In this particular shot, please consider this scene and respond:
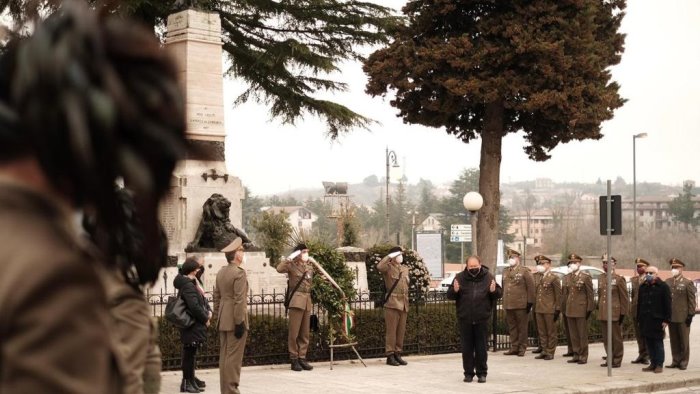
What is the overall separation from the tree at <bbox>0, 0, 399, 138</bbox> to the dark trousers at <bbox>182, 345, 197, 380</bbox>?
14.7 metres

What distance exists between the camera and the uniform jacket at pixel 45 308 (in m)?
1.45

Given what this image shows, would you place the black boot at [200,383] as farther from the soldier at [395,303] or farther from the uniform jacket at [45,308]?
the uniform jacket at [45,308]

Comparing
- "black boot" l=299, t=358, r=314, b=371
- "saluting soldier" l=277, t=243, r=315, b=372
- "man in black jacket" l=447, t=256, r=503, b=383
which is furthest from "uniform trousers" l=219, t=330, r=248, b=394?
"man in black jacket" l=447, t=256, r=503, b=383

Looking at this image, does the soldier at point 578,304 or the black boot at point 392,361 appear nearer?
the black boot at point 392,361

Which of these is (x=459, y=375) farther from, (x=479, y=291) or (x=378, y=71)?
(x=378, y=71)

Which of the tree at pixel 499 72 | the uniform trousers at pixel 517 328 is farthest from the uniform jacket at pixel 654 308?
the tree at pixel 499 72

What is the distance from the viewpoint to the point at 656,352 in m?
18.1

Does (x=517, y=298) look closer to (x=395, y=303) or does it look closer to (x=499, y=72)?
(x=395, y=303)

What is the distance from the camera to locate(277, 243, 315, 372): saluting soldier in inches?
680

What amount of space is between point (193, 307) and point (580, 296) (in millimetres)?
9028

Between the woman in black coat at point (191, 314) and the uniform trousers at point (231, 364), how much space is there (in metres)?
0.61

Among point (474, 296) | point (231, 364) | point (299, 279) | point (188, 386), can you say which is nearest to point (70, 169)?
point (231, 364)

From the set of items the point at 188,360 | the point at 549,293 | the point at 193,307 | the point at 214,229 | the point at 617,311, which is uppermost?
the point at 214,229

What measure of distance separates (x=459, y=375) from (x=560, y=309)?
4.48 metres
